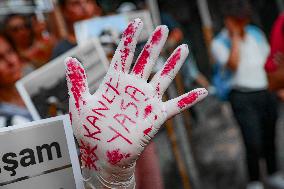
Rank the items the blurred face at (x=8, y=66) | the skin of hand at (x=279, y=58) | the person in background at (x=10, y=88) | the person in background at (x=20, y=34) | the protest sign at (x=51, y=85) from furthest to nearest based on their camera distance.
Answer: the person in background at (x=20, y=34), the skin of hand at (x=279, y=58), the blurred face at (x=8, y=66), the person in background at (x=10, y=88), the protest sign at (x=51, y=85)

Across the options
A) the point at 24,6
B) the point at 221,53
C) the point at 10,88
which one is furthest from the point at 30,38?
the point at 221,53

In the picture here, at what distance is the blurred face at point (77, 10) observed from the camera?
3148 mm

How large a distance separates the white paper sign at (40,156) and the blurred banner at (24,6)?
2.02 metres

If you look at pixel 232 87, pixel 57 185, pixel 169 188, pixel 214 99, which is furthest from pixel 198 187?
pixel 57 185

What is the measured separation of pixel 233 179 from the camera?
167 inches

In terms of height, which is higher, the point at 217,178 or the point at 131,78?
the point at 131,78

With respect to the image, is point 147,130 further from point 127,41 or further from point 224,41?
point 224,41

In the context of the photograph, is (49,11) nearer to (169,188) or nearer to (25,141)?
(169,188)

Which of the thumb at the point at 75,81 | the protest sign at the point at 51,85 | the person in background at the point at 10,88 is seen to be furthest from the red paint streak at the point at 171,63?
the person in background at the point at 10,88

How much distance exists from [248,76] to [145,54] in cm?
238

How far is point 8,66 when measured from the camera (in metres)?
2.68

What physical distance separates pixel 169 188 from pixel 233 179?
50 centimetres

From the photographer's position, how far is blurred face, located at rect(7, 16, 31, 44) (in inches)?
122

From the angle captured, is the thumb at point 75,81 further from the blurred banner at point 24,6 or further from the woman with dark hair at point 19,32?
the blurred banner at point 24,6
